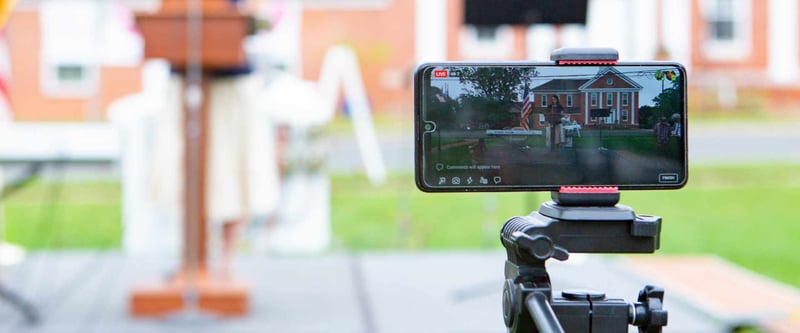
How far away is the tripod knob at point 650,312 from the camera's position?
126cm

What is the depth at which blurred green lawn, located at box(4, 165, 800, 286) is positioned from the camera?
5871mm

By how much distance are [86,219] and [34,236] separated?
1.09m

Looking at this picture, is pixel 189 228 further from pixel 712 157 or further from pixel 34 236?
pixel 712 157

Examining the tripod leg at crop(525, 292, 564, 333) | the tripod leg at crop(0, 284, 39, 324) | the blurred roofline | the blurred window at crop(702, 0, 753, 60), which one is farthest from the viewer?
the blurred window at crop(702, 0, 753, 60)

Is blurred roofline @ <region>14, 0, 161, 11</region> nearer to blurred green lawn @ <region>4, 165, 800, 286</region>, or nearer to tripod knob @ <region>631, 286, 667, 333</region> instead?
blurred green lawn @ <region>4, 165, 800, 286</region>

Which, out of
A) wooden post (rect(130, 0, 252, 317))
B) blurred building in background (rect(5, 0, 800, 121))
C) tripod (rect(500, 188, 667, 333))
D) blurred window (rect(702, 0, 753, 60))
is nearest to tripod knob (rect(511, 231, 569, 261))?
tripod (rect(500, 188, 667, 333))

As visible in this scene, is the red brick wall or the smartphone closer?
the smartphone

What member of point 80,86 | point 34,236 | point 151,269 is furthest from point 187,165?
point 80,86

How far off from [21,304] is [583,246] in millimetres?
2573

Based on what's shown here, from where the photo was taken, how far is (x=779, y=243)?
5.80 m

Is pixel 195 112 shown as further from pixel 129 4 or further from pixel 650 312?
pixel 129 4

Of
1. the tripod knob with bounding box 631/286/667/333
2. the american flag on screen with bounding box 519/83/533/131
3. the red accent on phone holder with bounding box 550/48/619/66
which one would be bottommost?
the tripod knob with bounding box 631/286/667/333

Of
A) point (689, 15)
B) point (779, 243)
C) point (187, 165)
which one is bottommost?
point (779, 243)

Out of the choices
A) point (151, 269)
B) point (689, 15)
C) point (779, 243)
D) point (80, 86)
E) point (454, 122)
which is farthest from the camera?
point (689, 15)
